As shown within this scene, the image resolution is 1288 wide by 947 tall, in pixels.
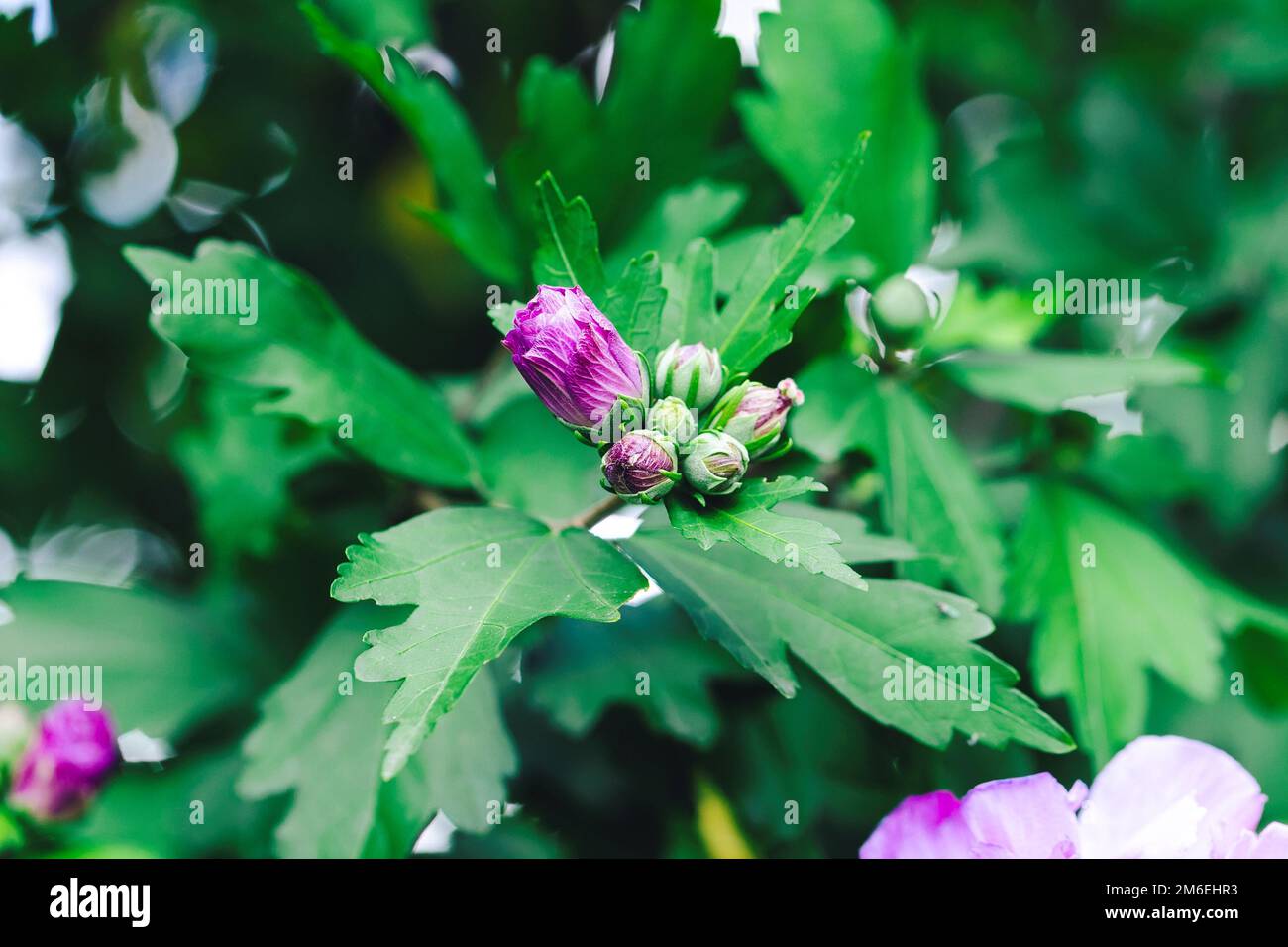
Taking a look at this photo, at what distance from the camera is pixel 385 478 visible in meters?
1.40

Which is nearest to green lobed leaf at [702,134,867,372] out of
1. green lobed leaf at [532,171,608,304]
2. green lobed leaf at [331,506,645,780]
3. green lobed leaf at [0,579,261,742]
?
green lobed leaf at [532,171,608,304]

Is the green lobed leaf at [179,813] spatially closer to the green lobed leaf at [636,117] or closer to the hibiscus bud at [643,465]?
the hibiscus bud at [643,465]

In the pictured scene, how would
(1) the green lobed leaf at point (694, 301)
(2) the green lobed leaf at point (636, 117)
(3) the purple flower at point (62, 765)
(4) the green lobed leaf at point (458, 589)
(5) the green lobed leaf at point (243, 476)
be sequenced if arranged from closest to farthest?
1. (4) the green lobed leaf at point (458, 589)
2. (1) the green lobed leaf at point (694, 301)
3. (3) the purple flower at point (62, 765)
4. (2) the green lobed leaf at point (636, 117)
5. (5) the green lobed leaf at point (243, 476)

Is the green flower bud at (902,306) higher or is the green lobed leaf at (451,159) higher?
the green lobed leaf at (451,159)

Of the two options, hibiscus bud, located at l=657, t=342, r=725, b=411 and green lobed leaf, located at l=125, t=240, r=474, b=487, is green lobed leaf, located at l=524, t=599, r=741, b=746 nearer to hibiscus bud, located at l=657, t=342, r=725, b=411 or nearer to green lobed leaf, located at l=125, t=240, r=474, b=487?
green lobed leaf, located at l=125, t=240, r=474, b=487

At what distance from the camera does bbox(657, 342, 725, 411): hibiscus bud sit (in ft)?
3.02

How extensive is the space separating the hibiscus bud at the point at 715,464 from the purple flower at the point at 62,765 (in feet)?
3.00

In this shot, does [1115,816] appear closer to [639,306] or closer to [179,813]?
[639,306]

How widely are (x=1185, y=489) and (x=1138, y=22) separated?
1007mm

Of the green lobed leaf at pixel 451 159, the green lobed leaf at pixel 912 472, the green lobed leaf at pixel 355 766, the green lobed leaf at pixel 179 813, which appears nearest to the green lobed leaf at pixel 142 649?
the green lobed leaf at pixel 179 813

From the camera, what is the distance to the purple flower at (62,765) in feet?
4.03

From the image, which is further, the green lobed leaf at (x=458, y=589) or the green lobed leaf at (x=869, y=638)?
the green lobed leaf at (x=869, y=638)

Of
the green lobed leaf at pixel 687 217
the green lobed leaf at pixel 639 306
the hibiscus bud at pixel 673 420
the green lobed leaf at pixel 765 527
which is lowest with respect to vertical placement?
the green lobed leaf at pixel 765 527
